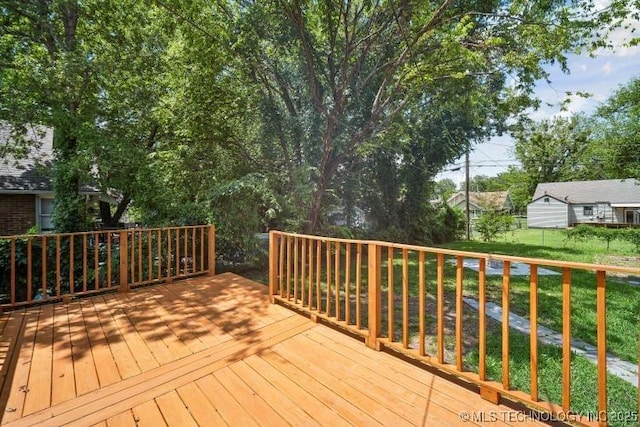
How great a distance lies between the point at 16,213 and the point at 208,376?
9.94 meters

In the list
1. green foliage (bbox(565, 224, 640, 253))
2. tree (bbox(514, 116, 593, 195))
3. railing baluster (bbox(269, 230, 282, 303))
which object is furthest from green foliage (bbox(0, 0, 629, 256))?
tree (bbox(514, 116, 593, 195))

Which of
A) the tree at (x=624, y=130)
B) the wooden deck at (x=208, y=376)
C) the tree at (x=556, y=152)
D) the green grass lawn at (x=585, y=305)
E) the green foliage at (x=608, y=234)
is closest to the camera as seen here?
the wooden deck at (x=208, y=376)

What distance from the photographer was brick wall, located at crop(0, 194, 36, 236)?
8305 mm

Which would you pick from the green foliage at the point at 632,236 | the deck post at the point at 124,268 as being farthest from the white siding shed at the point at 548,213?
the deck post at the point at 124,268

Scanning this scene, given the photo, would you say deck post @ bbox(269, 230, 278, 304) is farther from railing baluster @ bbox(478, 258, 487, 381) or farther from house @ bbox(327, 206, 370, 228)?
house @ bbox(327, 206, 370, 228)

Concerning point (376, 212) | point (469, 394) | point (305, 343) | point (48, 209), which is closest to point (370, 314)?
point (305, 343)

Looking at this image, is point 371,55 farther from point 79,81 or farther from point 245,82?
point 79,81

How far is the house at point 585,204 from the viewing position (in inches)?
824

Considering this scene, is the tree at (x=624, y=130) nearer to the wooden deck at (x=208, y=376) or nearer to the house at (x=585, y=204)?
the house at (x=585, y=204)

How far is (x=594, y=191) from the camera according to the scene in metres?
22.3

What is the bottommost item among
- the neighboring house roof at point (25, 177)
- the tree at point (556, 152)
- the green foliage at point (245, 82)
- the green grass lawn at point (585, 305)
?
the green grass lawn at point (585, 305)

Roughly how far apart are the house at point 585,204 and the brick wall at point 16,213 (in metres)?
29.6

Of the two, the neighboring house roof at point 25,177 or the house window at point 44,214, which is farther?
the house window at point 44,214

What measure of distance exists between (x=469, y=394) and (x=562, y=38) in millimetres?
5869
